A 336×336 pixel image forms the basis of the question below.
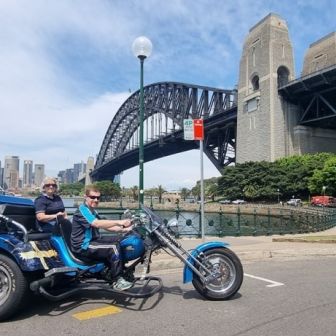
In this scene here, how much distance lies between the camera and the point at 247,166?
67.9 m

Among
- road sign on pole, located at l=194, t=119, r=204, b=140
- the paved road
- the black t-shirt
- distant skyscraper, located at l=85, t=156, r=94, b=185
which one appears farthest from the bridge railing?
distant skyscraper, located at l=85, t=156, r=94, b=185

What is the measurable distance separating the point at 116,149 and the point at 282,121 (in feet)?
243

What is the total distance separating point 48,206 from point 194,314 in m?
2.29

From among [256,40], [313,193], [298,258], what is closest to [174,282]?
[298,258]

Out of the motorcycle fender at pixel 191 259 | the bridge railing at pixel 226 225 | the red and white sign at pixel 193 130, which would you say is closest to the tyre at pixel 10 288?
the motorcycle fender at pixel 191 259

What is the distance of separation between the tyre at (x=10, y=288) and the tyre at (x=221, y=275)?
2001mm

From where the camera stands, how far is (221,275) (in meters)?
5.30

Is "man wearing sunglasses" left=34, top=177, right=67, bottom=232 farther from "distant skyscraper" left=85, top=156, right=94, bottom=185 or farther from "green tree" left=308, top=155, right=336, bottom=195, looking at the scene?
"distant skyscraper" left=85, top=156, right=94, bottom=185

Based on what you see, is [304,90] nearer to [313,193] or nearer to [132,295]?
[313,193]

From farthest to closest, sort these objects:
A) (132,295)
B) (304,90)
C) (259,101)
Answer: (259,101), (304,90), (132,295)

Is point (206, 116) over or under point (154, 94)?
under

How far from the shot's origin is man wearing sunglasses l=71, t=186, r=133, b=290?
4887 millimetres

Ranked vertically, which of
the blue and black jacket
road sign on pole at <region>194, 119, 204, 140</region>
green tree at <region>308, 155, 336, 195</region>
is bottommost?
the blue and black jacket

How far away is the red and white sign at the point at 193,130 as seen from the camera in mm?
9430
